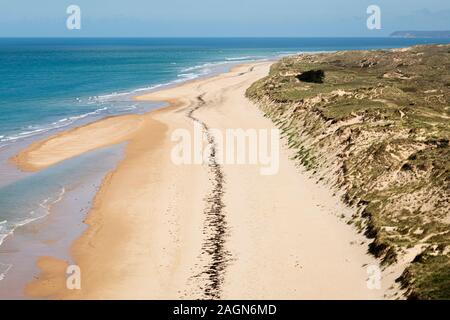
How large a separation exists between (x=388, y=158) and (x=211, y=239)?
10.4m

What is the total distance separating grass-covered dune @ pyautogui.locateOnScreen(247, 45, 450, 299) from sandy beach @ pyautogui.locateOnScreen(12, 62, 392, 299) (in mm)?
1061

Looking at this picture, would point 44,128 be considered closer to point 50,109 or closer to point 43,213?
point 50,109

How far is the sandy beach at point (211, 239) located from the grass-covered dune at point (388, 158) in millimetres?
1061

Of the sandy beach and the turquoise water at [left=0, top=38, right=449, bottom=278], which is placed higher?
the turquoise water at [left=0, top=38, right=449, bottom=278]

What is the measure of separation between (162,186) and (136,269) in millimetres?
10772

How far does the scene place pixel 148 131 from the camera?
48719 mm

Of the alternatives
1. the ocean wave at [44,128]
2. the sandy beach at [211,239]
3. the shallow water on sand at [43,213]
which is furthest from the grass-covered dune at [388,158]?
the ocean wave at [44,128]

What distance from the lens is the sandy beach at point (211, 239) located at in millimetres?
18141

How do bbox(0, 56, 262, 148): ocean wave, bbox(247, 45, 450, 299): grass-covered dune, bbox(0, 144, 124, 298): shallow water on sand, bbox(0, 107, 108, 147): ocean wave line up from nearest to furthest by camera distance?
bbox(247, 45, 450, 299): grass-covered dune → bbox(0, 144, 124, 298): shallow water on sand → bbox(0, 107, 108, 147): ocean wave → bbox(0, 56, 262, 148): ocean wave

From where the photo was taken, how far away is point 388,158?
2631cm

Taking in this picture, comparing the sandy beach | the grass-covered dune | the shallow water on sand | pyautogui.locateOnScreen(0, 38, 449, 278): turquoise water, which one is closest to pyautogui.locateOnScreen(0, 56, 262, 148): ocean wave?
pyautogui.locateOnScreen(0, 38, 449, 278): turquoise water

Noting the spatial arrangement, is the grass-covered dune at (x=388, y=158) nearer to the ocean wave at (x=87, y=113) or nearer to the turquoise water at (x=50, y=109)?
the turquoise water at (x=50, y=109)

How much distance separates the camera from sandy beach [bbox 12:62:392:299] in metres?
18.1

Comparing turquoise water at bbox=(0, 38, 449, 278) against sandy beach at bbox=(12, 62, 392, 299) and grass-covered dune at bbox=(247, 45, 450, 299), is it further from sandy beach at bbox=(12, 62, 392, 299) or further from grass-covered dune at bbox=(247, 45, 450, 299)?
grass-covered dune at bbox=(247, 45, 450, 299)
